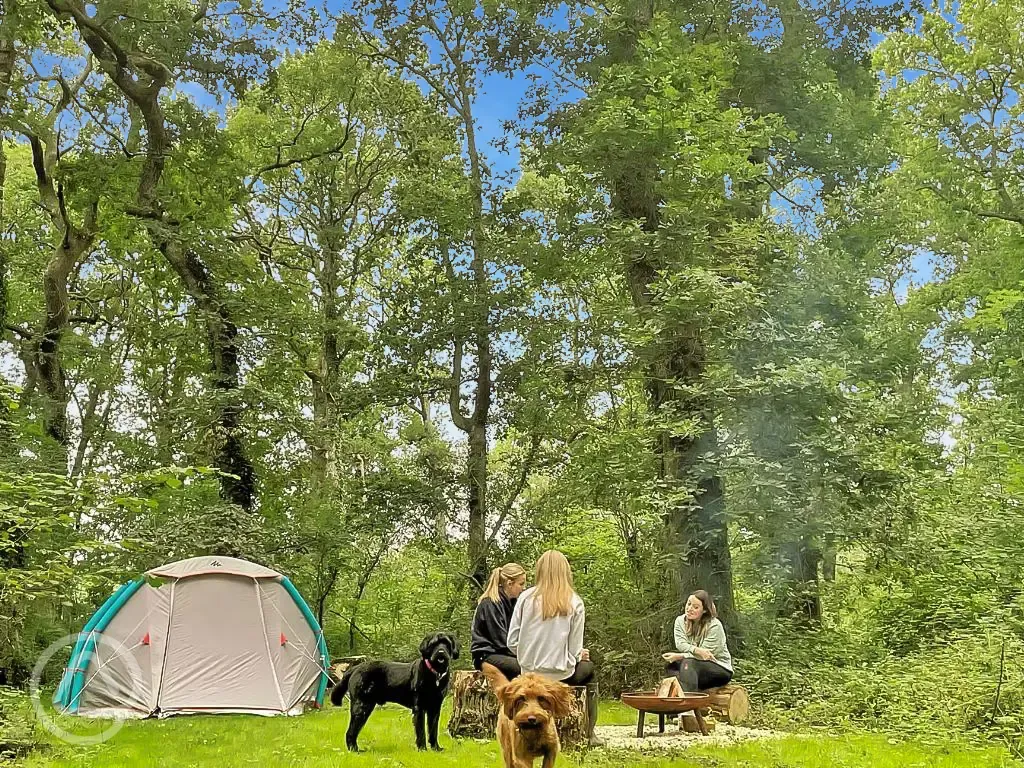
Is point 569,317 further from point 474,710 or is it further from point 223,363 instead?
point 474,710

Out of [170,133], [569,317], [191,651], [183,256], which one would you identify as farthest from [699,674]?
[170,133]

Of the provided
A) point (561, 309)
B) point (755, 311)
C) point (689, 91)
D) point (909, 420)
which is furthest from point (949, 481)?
point (561, 309)

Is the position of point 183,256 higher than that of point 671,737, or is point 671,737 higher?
point 183,256

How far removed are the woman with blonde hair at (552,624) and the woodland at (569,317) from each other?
3.88m

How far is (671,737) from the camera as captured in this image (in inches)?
277

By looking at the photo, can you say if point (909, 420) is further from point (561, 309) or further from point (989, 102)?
point (989, 102)

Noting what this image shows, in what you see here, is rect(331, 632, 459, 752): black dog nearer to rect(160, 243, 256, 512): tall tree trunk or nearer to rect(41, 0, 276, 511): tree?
rect(41, 0, 276, 511): tree

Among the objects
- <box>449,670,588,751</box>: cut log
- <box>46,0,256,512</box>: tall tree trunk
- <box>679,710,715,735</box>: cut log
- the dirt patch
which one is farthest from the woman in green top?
<box>46,0,256,512</box>: tall tree trunk

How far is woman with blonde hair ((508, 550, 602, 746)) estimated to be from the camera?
4832 mm

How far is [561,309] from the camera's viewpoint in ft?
48.7

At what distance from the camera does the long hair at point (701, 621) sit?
24.5 ft

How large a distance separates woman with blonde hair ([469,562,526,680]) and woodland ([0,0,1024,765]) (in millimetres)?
3121

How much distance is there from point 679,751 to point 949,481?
6053mm

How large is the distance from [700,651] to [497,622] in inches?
88.9
